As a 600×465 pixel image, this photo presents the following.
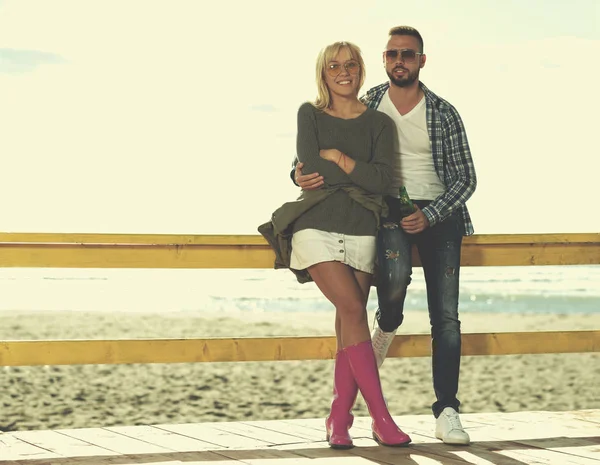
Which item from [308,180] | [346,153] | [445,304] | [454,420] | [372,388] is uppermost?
[346,153]

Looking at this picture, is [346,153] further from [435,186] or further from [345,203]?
[435,186]

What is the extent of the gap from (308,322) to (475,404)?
887 cm

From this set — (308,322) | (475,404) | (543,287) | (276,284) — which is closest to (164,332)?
(308,322)

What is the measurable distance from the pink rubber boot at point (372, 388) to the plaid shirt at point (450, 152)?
0.58 m

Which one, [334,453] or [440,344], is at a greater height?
[440,344]

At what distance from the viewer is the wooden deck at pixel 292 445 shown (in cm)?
350

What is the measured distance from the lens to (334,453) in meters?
3.60

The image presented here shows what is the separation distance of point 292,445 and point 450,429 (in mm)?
597

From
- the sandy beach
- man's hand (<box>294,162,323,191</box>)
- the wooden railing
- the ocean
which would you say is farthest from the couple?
the ocean

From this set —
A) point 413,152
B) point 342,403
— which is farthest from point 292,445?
point 413,152

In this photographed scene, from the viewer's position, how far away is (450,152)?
383cm

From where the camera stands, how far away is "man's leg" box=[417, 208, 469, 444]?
3805 millimetres

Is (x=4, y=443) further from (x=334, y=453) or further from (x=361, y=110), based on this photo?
(x=361, y=110)

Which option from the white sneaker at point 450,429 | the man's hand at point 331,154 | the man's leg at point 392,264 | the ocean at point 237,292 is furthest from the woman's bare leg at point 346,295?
the ocean at point 237,292
